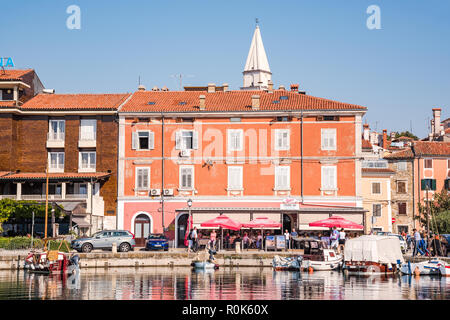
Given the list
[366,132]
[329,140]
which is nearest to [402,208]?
[366,132]

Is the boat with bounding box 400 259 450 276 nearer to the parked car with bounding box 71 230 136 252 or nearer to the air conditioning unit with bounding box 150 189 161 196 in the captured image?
the parked car with bounding box 71 230 136 252

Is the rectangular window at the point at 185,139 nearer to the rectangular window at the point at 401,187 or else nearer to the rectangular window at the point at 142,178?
the rectangular window at the point at 142,178

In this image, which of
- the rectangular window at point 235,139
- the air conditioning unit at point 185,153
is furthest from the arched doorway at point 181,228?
the rectangular window at point 235,139

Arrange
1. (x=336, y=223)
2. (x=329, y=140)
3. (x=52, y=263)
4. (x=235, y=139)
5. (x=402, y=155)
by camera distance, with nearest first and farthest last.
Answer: (x=52, y=263) < (x=336, y=223) < (x=329, y=140) < (x=235, y=139) < (x=402, y=155)

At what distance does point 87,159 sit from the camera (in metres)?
59.9

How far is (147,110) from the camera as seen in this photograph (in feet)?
193

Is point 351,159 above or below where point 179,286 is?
above

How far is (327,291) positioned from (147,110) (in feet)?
94.6

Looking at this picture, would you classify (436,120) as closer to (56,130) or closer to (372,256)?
(56,130)

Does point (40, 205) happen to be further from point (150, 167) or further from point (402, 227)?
point (402, 227)

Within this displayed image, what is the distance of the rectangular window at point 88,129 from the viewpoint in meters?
59.8

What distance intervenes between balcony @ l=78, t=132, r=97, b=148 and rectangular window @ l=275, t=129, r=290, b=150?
1498 cm

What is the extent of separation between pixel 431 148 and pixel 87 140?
39.0m

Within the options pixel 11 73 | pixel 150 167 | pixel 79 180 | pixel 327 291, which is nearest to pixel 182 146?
pixel 150 167
